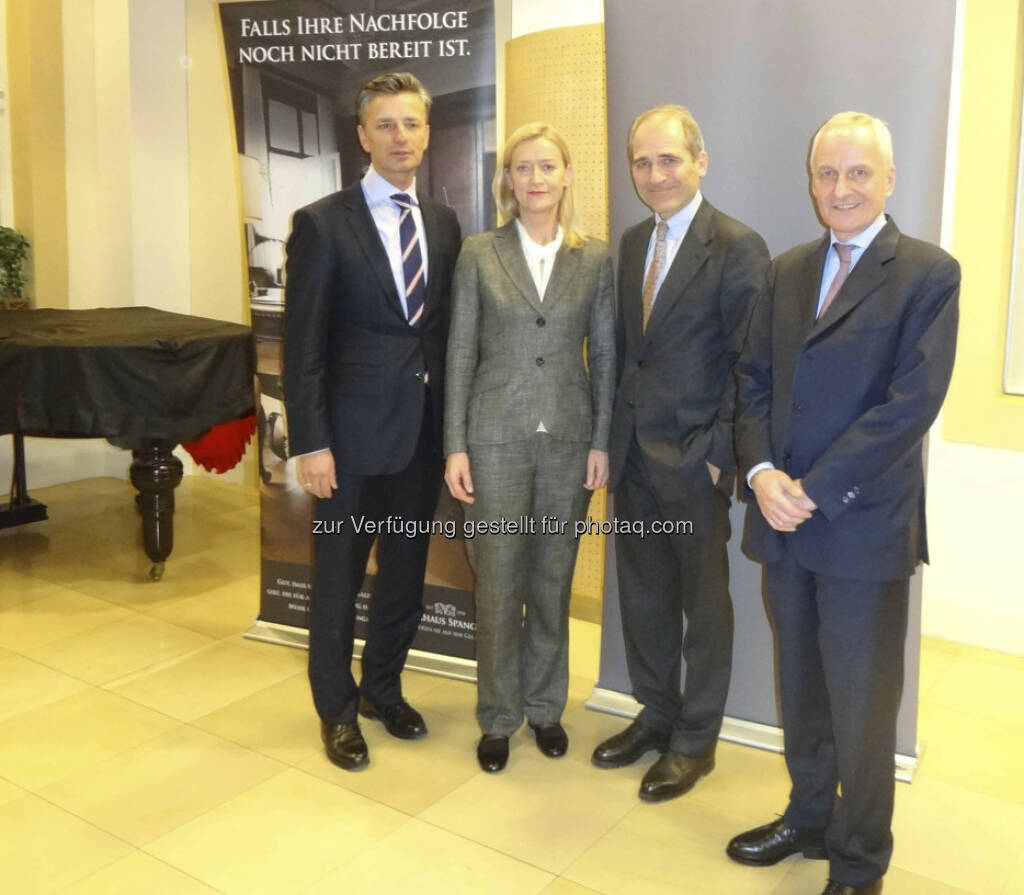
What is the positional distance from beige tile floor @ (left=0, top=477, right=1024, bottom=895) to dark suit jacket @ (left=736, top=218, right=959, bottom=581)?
885mm

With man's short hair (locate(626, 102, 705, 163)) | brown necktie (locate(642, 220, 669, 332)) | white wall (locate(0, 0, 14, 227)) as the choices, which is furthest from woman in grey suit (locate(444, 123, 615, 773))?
white wall (locate(0, 0, 14, 227))

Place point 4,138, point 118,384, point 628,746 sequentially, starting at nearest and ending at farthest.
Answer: point 628,746
point 118,384
point 4,138

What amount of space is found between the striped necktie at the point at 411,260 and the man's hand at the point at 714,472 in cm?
89

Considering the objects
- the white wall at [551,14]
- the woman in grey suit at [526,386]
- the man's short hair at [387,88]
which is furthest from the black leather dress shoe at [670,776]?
the white wall at [551,14]

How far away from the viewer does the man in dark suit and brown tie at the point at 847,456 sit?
1964 mm

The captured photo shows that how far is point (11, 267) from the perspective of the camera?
5582 millimetres

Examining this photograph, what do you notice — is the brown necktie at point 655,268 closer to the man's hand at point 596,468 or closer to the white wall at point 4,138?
the man's hand at point 596,468

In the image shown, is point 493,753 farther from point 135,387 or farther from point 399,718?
point 135,387

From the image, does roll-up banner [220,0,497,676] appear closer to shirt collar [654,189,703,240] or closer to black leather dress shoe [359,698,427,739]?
black leather dress shoe [359,698,427,739]

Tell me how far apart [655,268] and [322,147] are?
4.49ft

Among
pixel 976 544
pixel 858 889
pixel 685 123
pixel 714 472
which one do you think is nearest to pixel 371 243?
pixel 685 123

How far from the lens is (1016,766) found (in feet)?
9.67

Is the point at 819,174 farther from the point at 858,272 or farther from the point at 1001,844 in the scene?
the point at 1001,844

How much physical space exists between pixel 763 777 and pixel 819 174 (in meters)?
1.71
